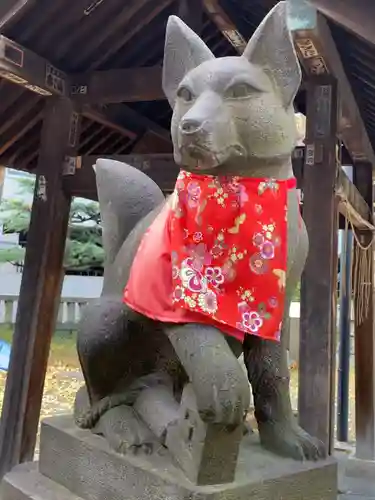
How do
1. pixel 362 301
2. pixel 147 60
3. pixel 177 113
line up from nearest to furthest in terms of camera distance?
pixel 177 113 < pixel 147 60 < pixel 362 301

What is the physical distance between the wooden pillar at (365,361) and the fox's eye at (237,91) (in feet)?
11.7

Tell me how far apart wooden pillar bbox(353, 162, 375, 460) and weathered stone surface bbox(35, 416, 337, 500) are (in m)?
3.23

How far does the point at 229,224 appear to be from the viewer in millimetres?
1469

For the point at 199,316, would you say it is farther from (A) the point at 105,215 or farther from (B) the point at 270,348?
(A) the point at 105,215

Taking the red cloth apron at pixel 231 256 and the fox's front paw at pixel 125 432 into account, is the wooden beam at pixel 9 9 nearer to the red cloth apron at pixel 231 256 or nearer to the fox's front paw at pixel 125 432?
the red cloth apron at pixel 231 256

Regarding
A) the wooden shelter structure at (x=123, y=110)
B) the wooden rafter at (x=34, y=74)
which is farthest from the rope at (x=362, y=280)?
the wooden rafter at (x=34, y=74)

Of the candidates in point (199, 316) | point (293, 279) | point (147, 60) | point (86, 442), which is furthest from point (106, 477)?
point (147, 60)

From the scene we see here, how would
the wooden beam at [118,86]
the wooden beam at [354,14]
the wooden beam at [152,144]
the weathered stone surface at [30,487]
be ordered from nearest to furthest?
the weathered stone surface at [30,487]
the wooden beam at [354,14]
the wooden beam at [118,86]
the wooden beam at [152,144]

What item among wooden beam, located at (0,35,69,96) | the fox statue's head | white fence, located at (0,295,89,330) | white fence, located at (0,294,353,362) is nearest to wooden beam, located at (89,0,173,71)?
wooden beam, located at (0,35,69,96)

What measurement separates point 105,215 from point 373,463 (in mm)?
3549

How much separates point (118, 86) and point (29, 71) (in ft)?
1.87

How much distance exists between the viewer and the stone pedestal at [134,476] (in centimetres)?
146

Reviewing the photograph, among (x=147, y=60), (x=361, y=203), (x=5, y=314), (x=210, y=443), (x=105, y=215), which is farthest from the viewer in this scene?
(x=5, y=314)

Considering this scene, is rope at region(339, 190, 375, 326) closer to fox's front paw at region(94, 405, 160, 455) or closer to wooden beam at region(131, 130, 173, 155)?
wooden beam at region(131, 130, 173, 155)
